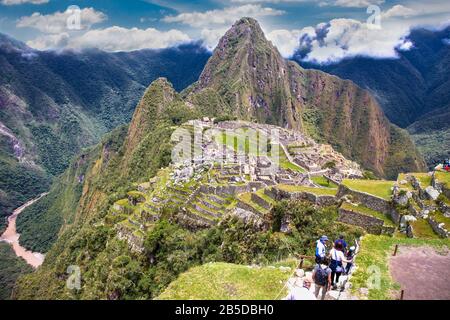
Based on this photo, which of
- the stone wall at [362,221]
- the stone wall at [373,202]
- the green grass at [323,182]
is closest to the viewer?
the stone wall at [362,221]

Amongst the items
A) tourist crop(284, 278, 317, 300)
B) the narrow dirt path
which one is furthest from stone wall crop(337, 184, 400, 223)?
tourist crop(284, 278, 317, 300)

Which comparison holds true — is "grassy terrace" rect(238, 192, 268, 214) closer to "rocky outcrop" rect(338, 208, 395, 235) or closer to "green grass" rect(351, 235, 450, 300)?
"rocky outcrop" rect(338, 208, 395, 235)

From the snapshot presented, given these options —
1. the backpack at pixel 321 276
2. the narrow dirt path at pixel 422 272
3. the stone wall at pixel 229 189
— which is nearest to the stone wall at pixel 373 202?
the narrow dirt path at pixel 422 272

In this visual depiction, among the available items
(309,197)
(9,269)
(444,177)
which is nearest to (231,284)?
(309,197)

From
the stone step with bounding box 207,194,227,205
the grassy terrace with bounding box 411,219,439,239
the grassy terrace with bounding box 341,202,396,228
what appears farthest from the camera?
the stone step with bounding box 207,194,227,205

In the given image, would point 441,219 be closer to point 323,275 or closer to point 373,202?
point 373,202

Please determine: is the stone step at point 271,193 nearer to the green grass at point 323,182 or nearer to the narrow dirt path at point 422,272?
the green grass at point 323,182
